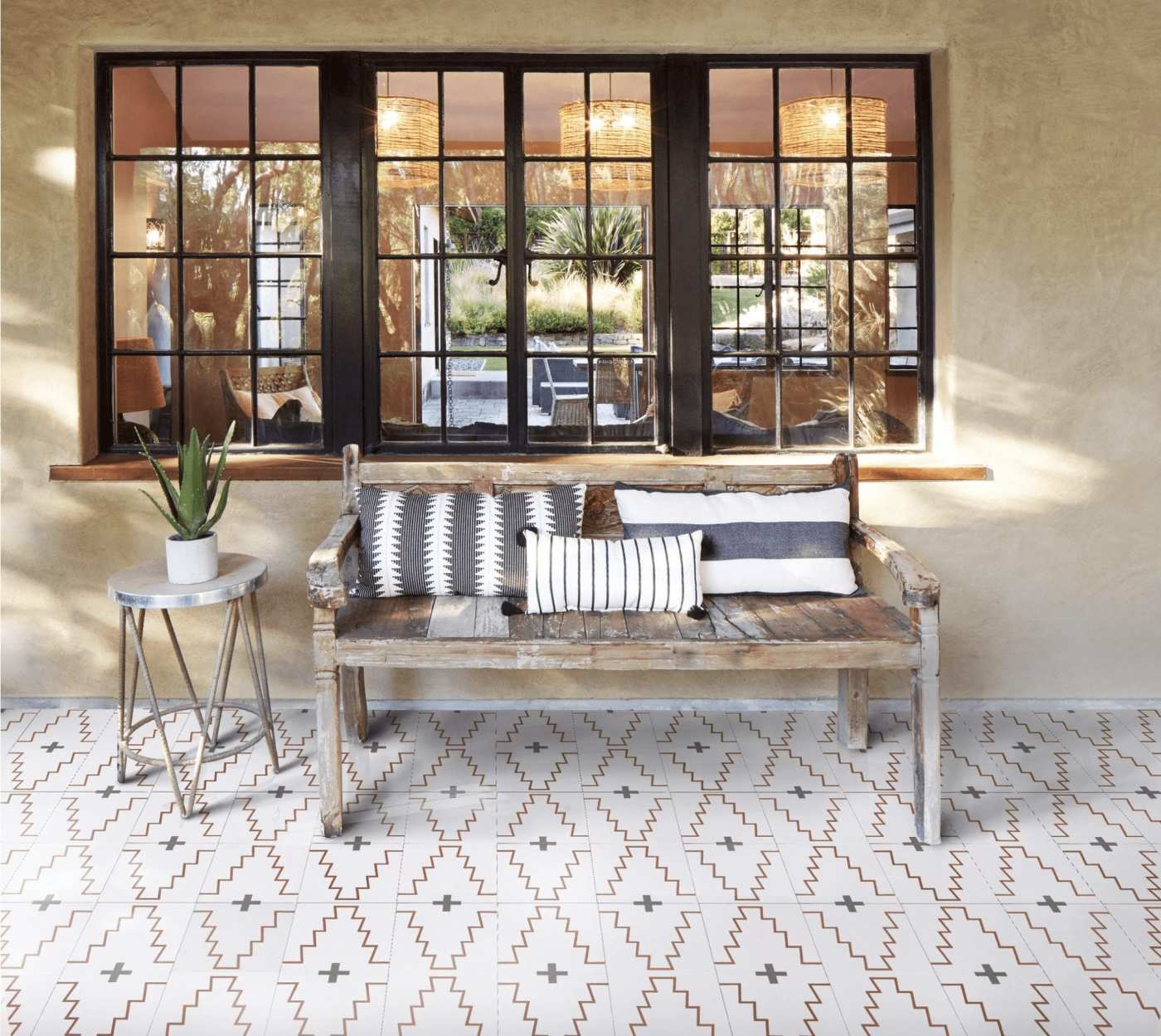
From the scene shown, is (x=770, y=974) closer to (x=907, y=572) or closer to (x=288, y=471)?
(x=907, y=572)

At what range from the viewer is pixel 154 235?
15.0ft

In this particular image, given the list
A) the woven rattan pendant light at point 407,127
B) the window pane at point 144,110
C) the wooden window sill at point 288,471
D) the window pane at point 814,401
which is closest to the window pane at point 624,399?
the wooden window sill at point 288,471

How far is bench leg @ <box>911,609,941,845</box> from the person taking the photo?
348 cm

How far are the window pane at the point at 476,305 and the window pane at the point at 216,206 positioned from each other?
79cm

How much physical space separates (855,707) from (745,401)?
1.24 metres

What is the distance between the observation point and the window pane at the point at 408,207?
4.54 meters

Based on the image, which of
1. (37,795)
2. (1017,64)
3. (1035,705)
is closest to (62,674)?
(37,795)

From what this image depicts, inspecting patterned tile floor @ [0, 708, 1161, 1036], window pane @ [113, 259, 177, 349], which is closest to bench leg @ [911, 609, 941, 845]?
patterned tile floor @ [0, 708, 1161, 1036]

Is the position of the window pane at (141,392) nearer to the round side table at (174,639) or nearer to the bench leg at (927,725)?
the round side table at (174,639)

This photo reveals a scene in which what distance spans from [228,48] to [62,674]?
237 cm

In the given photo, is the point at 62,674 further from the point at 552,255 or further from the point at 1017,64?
the point at 1017,64

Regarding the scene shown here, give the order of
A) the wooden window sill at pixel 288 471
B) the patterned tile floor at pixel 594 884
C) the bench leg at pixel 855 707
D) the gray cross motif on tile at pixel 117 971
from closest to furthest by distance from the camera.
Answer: the patterned tile floor at pixel 594 884 < the gray cross motif on tile at pixel 117 971 < the bench leg at pixel 855 707 < the wooden window sill at pixel 288 471

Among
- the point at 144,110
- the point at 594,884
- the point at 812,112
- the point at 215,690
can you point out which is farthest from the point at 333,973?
the point at 812,112

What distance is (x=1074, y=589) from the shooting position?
4609mm
